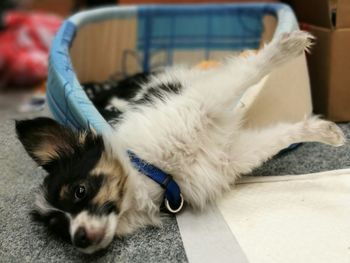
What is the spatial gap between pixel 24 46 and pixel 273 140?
2353 mm

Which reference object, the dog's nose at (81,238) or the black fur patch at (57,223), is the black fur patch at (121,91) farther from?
the dog's nose at (81,238)

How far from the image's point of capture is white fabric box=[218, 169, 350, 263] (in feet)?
4.21

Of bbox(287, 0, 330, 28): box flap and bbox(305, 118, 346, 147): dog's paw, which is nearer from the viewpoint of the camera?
bbox(305, 118, 346, 147): dog's paw

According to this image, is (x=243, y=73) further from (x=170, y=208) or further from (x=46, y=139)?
(x=46, y=139)

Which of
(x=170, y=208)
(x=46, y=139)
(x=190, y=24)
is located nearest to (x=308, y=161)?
(x=170, y=208)

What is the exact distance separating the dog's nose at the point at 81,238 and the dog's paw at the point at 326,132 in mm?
924

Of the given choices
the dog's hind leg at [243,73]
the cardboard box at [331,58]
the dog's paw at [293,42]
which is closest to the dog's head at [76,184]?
the dog's hind leg at [243,73]

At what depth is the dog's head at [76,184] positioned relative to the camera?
130 centimetres

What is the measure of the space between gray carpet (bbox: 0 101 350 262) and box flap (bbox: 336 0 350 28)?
51 cm

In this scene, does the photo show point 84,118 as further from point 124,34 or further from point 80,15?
Result: point 124,34

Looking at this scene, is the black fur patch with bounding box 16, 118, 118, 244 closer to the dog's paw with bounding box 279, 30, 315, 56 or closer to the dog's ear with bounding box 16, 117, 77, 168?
the dog's ear with bounding box 16, 117, 77, 168

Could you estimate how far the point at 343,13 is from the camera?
201cm

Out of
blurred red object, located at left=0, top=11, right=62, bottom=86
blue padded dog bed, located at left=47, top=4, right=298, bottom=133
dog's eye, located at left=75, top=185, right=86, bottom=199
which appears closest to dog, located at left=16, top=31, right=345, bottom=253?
dog's eye, located at left=75, top=185, right=86, bottom=199

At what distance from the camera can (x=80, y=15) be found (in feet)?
8.31
